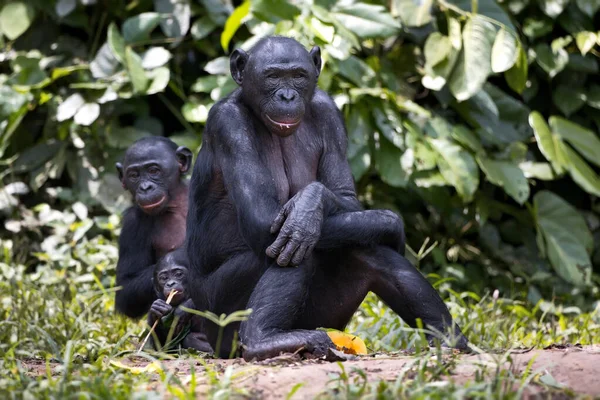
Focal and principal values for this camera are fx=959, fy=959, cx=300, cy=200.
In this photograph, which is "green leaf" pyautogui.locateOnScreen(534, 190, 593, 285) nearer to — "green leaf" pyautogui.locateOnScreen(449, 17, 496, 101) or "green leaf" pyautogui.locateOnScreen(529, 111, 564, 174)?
"green leaf" pyautogui.locateOnScreen(529, 111, 564, 174)

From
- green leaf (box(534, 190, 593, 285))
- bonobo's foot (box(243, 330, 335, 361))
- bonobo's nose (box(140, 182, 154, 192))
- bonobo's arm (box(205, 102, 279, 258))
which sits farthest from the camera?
green leaf (box(534, 190, 593, 285))

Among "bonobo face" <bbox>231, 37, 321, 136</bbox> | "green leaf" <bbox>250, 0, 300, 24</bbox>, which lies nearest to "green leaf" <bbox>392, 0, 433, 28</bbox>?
"green leaf" <bbox>250, 0, 300, 24</bbox>

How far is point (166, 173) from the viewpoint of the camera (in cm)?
631

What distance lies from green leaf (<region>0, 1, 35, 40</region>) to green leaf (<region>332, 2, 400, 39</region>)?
2740 millimetres

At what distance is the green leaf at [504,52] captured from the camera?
7.11m

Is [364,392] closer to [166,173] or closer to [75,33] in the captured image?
[166,173]

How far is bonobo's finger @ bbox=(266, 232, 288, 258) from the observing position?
14.4 feet

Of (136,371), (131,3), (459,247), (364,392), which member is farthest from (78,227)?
(364,392)

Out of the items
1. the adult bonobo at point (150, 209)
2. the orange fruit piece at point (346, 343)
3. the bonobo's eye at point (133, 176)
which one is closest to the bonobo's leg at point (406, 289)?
the orange fruit piece at point (346, 343)

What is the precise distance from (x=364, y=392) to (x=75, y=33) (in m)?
6.53

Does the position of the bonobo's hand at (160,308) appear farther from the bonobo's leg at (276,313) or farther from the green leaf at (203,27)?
the green leaf at (203,27)

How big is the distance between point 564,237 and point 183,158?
10.7ft

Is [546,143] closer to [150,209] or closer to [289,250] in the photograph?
[150,209]

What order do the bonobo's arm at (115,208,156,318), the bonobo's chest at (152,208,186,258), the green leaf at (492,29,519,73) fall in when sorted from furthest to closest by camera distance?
the green leaf at (492,29,519,73)
the bonobo's chest at (152,208,186,258)
the bonobo's arm at (115,208,156,318)
